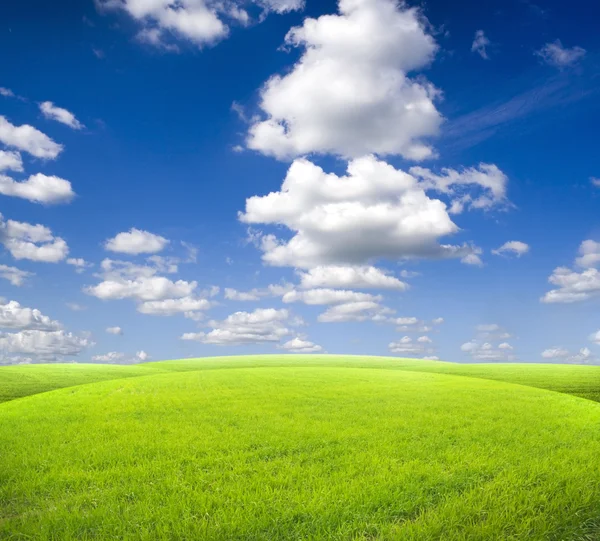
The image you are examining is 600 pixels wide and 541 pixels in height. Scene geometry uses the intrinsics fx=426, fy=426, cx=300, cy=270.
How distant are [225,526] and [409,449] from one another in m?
5.78

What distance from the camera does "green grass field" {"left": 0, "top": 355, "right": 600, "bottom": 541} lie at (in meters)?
7.04

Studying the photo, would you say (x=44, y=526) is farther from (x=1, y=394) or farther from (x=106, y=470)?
(x=1, y=394)

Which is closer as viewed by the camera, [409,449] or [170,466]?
[170,466]

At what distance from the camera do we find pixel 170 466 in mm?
9711

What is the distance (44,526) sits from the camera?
279 inches

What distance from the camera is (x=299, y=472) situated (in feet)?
29.9

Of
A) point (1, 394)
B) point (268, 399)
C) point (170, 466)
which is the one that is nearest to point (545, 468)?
point (170, 466)

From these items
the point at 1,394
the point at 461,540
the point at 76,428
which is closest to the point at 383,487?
the point at 461,540

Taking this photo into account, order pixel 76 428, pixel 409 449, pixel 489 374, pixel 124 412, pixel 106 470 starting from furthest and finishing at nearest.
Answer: pixel 489 374, pixel 124 412, pixel 76 428, pixel 409 449, pixel 106 470

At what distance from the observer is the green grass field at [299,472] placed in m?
7.04

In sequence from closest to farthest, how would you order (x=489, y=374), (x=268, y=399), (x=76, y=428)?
(x=76, y=428) < (x=268, y=399) < (x=489, y=374)

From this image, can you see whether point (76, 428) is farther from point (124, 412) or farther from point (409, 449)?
point (409, 449)

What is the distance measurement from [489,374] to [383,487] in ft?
175

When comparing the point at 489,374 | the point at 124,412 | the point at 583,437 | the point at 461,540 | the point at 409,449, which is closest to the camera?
the point at 461,540
